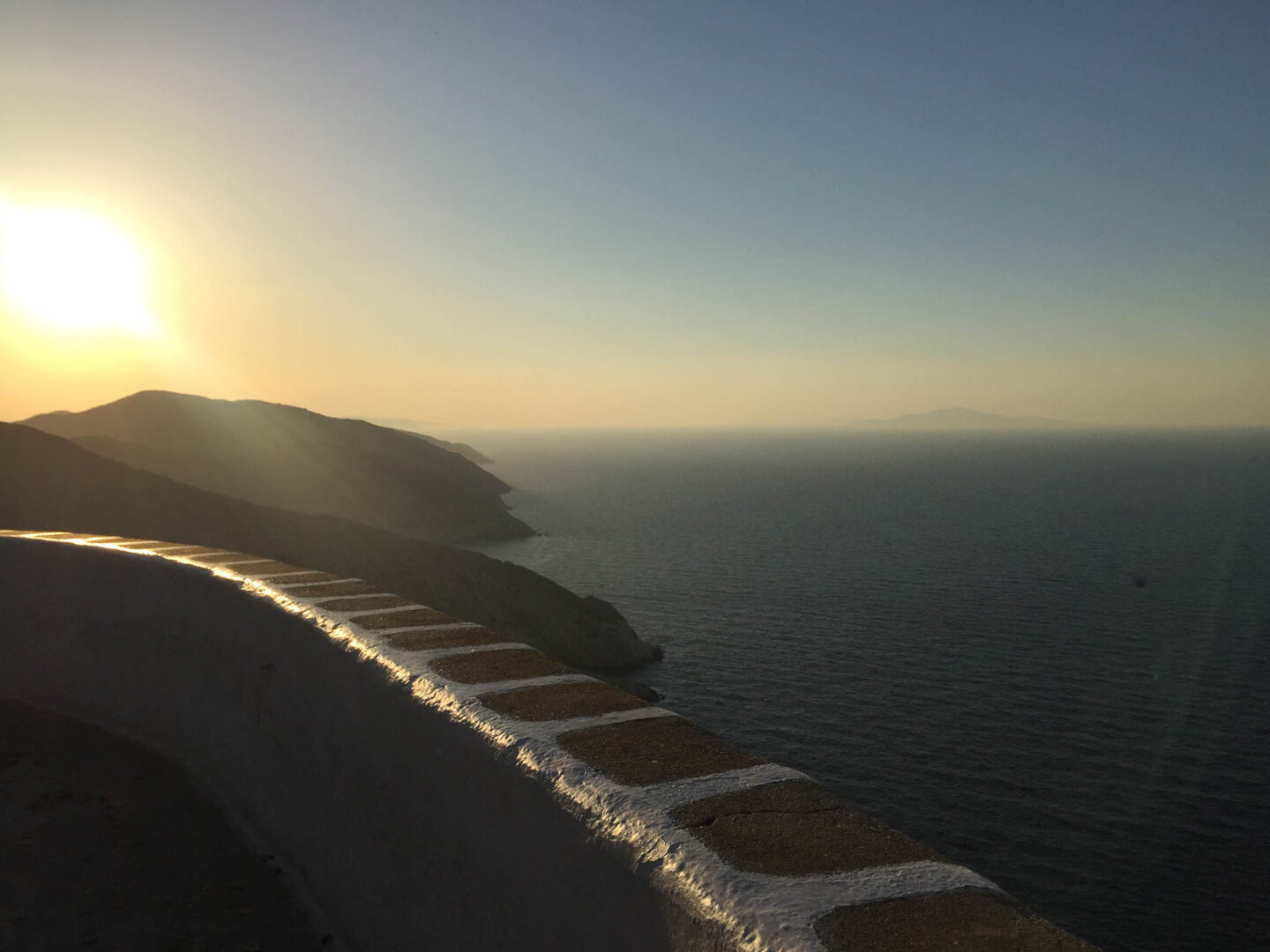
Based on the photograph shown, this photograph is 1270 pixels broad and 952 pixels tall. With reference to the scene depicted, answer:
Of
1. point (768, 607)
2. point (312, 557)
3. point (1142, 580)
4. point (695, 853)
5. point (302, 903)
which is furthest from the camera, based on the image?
point (1142, 580)

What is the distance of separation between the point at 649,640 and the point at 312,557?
2161cm

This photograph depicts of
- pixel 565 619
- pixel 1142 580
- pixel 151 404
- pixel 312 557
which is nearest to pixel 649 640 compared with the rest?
Result: pixel 565 619

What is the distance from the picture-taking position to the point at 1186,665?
45.9 metres

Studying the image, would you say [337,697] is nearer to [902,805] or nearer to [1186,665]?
[902,805]

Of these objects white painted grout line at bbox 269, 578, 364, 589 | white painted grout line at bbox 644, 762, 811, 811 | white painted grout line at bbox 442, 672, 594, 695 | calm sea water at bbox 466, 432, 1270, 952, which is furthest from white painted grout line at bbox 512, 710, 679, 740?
calm sea water at bbox 466, 432, 1270, 952

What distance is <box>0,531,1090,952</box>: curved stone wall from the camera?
2.12m

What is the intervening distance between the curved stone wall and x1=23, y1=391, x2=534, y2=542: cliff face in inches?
2963

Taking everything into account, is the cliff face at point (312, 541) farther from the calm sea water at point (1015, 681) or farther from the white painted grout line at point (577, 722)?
the white painted grout line at point (577, 722)

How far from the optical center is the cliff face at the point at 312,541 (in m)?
41.5

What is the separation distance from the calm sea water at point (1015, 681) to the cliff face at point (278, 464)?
37.0 ft

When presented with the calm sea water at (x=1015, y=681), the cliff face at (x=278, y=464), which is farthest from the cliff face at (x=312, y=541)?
the cliff face at (x=278, y=464)

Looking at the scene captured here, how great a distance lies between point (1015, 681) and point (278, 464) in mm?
80374

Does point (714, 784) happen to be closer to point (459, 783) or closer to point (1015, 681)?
point (459, 783)

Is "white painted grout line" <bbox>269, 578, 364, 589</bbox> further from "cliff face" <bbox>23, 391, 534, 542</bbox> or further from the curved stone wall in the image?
"cliff face" <bbox>23, 391, 534, 542</bbox>
